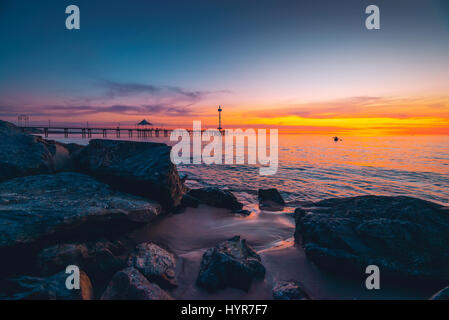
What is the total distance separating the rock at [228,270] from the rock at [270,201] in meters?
3.58

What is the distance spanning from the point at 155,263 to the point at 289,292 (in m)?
2.20

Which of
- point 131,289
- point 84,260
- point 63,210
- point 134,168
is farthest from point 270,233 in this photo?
point 63,210

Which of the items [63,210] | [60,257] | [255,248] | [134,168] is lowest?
[255,248]

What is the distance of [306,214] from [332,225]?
80cm

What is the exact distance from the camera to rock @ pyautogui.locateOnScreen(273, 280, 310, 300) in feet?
9.04

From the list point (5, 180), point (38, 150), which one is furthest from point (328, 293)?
point (38, 150)

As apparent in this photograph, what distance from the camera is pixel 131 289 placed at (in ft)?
8.32

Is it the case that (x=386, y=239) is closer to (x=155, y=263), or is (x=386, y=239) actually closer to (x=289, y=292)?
(x=289, y=292)

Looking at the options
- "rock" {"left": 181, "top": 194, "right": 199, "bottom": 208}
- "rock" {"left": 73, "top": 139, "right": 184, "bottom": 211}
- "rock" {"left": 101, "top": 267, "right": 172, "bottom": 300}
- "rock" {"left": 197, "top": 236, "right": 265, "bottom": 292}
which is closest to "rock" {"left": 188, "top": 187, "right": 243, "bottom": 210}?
"rock" {"left": 181, "top": 194, "right": 199, "bottom": 208}

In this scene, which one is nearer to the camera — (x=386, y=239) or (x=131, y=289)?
(x=131, y=289)

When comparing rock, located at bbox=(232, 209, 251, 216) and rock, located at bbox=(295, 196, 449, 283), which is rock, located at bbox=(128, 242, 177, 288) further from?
rock, located at bbox=(232, 209, 251, 216)

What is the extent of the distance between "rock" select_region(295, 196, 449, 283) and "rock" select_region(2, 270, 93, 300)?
12.4ft
